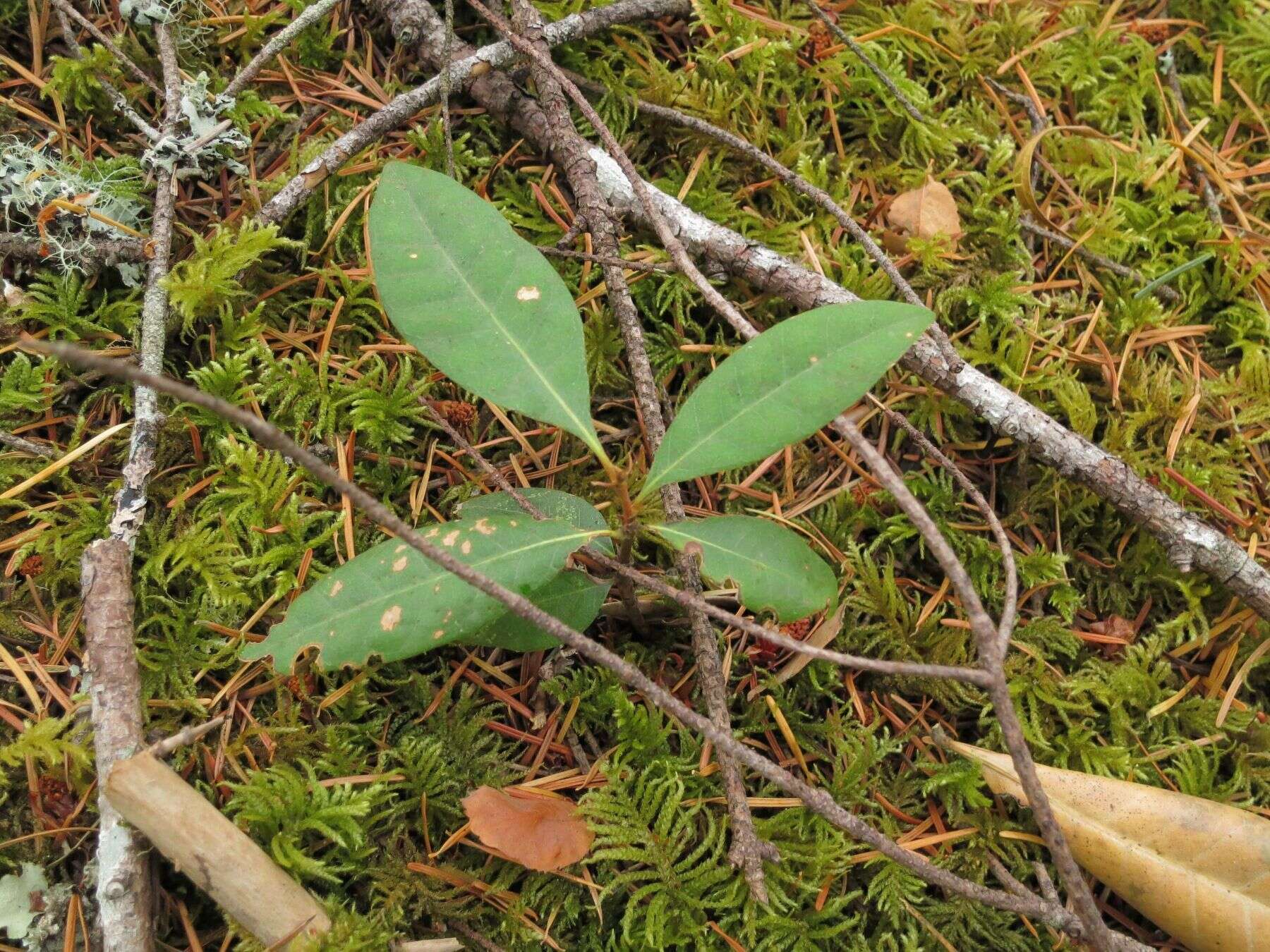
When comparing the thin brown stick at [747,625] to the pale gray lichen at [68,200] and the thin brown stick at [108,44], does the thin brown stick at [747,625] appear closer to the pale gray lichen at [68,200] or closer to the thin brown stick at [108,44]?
the pale gray lichen at [68,200]

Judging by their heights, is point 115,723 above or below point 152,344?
below

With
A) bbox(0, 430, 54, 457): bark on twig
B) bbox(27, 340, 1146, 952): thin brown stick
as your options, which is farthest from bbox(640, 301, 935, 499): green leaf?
bbox(0, 430, 54, 457): bark on twig

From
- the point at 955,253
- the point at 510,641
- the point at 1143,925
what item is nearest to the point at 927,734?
the point at 1143,925

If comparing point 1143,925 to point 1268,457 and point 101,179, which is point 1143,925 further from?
point 101,179

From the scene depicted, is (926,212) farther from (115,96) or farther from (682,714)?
(115,96)

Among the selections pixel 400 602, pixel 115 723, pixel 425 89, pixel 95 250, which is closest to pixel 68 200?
pixel 95 250
